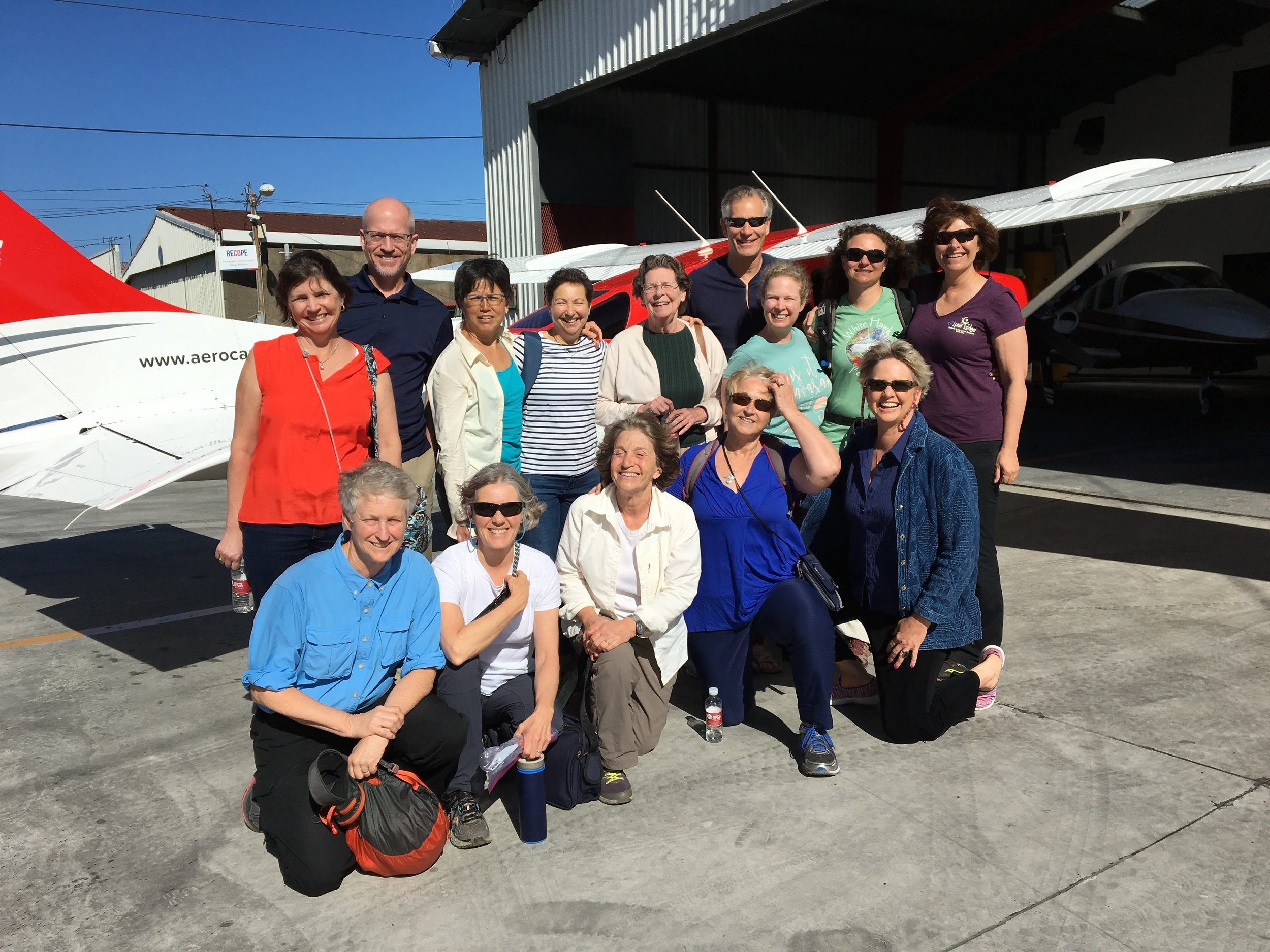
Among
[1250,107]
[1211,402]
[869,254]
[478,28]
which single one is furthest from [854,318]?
[1250,107]

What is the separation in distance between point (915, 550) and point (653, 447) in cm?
97

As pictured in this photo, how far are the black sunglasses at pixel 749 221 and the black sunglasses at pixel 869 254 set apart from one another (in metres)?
0.46

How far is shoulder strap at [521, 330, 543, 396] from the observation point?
3.42 m

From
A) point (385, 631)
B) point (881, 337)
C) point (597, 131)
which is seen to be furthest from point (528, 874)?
point (597, 131)

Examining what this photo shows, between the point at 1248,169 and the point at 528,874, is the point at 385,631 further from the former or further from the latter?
the point at 1248,169

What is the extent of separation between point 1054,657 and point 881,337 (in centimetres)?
163

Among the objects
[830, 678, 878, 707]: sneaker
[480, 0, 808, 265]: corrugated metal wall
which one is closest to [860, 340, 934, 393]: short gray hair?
[830, 678, 878, 707]: sneaker

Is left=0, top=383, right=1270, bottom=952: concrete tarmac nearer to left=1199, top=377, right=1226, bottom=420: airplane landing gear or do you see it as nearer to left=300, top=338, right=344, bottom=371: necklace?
left=300, top=338, right=344, bottom=371: necklace

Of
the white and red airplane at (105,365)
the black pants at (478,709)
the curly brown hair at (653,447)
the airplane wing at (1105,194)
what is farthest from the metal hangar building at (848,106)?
the black pants at (478,709)

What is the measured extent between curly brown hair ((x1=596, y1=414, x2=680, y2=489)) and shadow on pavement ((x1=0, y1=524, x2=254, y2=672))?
95.2 inches

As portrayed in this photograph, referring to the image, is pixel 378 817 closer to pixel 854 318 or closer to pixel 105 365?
pixel 854 318

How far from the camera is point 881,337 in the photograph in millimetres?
3523

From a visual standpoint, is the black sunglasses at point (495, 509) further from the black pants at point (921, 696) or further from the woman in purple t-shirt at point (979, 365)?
the woman in purple t-shirt at point (979, 365)

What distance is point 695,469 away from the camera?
10.9 feet
